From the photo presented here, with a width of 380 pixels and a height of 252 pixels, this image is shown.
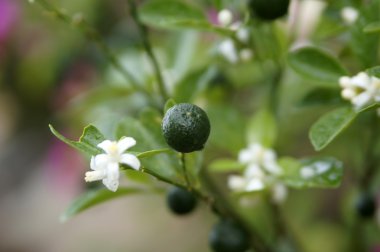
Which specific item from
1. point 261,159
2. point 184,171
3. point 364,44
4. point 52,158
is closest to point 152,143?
point 184,171

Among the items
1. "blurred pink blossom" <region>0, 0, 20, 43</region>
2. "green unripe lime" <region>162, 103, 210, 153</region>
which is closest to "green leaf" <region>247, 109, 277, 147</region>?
"green unripe lime" <region>162, 103, 210, 153</region>

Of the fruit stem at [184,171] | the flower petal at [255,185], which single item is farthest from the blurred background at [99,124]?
the fruit stem at [184,171]

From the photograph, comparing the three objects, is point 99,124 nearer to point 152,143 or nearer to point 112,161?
point 152,143

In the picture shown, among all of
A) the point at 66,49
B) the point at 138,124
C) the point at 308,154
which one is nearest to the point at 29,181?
the point at 66,49

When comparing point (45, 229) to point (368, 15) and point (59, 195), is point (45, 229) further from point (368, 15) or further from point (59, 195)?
point (368, 15)

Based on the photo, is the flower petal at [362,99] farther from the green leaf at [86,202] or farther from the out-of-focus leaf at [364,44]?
the green leaf at [86,202]

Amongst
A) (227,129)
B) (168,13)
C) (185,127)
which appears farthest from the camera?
(227,129)
